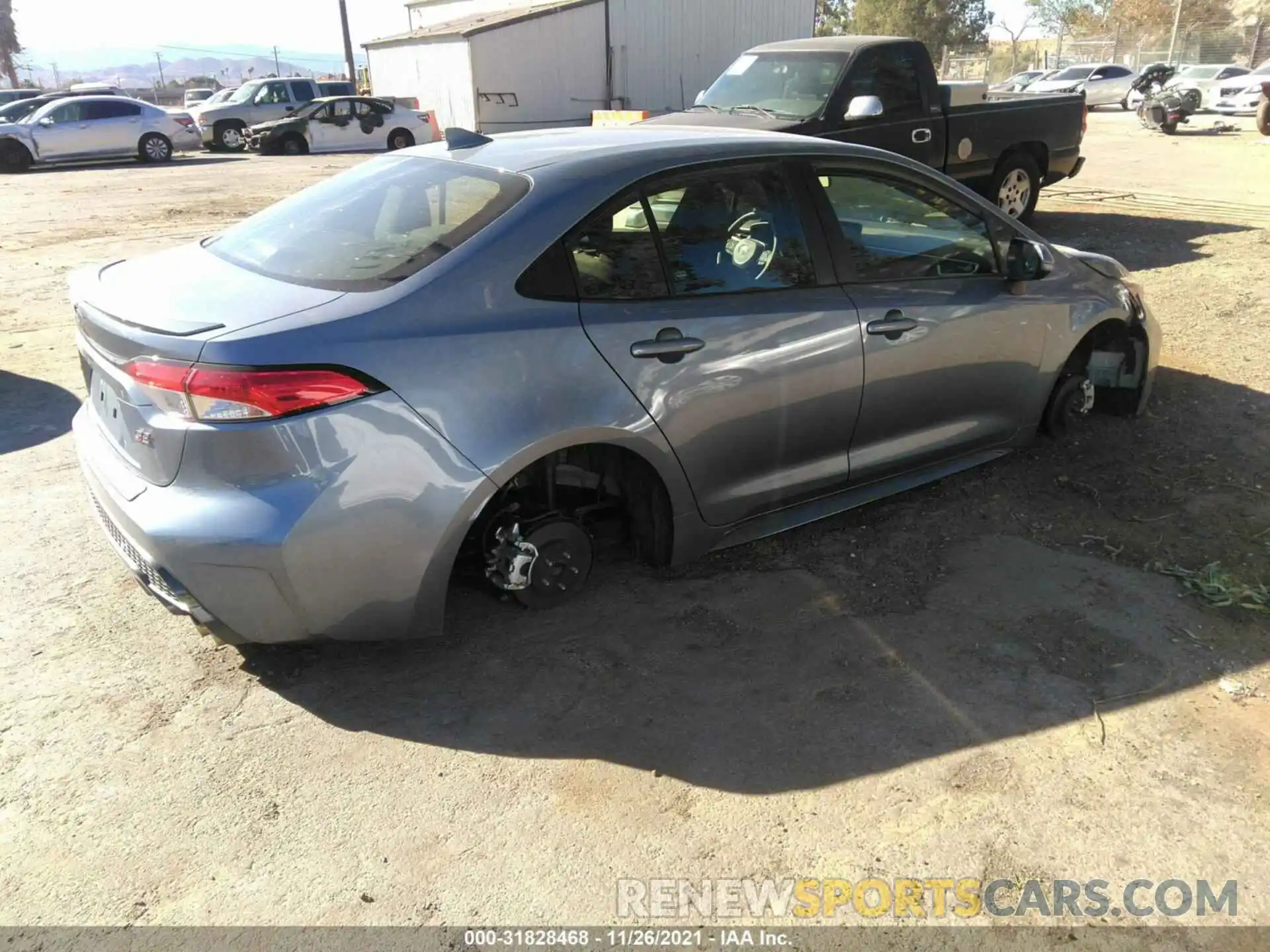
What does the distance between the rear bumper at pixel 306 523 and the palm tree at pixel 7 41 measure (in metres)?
91.5

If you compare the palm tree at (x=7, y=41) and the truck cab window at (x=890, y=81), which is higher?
the palm tree at (x=7, y=41)

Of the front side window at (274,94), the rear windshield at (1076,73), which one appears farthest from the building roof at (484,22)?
the rear windshield at (1076,73)

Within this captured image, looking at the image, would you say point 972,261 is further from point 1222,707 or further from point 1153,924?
point 1153,924

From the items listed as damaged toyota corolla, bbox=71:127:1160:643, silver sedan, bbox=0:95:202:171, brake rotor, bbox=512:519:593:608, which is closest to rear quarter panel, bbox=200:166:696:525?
damaged toyota corolla, bbox=71:127:1160:643

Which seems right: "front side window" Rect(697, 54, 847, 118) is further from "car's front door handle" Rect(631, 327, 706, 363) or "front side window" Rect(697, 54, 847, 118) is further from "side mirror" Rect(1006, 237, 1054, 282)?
"car's front door handle" Rect(631, 327, 706, 363)

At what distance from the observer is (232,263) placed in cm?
330

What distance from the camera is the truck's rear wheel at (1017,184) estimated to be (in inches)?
376

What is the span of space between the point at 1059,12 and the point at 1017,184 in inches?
2599

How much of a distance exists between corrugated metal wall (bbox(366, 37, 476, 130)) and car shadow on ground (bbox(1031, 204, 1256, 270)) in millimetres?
18534

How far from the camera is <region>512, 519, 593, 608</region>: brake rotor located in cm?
335

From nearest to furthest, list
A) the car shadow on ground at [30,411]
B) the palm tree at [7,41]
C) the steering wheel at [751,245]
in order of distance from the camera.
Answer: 1. the steering wheel at [751,245]
2. the car shadow on ground at [30,411]
3. the palm tree at [7,41]

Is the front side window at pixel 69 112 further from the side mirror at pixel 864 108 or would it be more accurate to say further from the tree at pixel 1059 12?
the tree at pixel 1059 12

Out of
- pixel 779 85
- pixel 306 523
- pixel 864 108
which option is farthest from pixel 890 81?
pixel 306 523

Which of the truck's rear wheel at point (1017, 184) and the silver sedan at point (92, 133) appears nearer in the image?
the truck's rear wheel at point (1017, 184)
